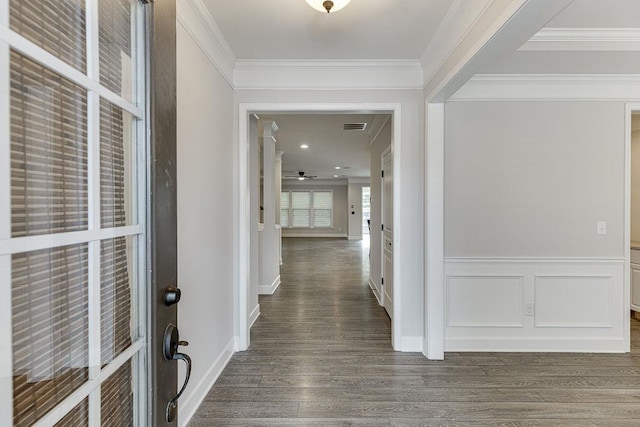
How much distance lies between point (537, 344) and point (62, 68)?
364 cm

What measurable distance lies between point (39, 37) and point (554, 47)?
2921 mm

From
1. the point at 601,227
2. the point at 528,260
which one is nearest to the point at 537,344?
the point at 528,260

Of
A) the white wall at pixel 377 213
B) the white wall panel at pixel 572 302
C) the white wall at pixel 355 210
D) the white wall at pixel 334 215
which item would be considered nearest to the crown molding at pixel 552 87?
the white wall at pixel 377 213

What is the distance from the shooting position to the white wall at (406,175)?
284cm

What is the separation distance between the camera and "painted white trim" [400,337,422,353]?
2854 millimetres

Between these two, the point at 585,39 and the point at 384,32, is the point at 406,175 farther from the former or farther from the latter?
the point at 585,39

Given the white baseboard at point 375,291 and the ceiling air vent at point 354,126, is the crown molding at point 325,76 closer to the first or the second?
the ceiling air vent at point 354,126

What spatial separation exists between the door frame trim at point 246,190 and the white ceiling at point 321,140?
1061 millimetres

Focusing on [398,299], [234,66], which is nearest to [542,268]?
[398,299]

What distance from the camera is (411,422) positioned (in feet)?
6.39

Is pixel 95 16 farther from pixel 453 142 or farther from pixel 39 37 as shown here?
pixel 453 142

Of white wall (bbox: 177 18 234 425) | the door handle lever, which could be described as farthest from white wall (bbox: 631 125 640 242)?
the door handle lever

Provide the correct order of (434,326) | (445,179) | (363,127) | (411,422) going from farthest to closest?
(363,127) < (445,179) < (434,326) < (411,422)

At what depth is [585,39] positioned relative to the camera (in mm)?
2229
